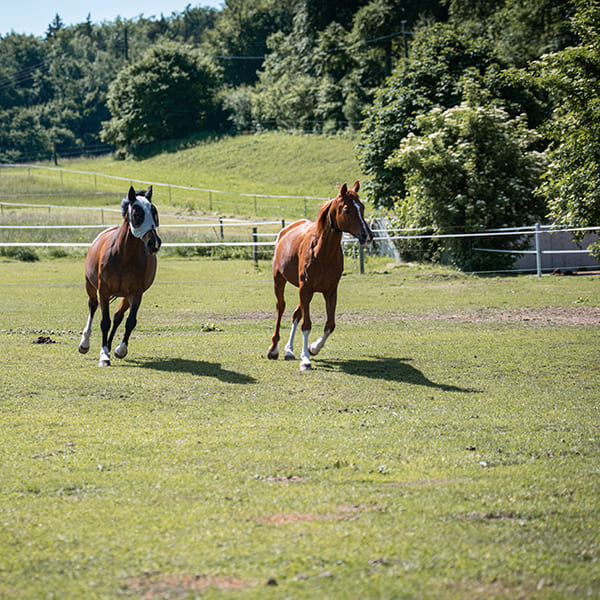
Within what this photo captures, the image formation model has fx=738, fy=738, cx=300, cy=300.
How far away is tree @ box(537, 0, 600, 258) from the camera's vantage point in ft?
56.9

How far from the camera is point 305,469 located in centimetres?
514

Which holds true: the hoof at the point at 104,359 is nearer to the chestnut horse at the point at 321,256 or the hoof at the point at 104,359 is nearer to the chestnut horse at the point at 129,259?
the chestnut horse at the point at 129,259

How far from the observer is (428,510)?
4.29 metres

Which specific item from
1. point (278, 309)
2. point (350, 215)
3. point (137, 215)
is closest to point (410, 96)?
point (278, 309)

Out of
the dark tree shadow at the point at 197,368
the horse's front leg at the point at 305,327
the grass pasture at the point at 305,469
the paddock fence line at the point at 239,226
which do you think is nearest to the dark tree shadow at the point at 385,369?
the grass pasture at the point at 305,469

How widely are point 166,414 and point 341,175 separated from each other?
152 ft

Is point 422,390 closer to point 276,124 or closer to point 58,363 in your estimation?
point 58,363

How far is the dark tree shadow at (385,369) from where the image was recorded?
27.3 feet

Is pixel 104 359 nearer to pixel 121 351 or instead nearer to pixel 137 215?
pixel 121 351

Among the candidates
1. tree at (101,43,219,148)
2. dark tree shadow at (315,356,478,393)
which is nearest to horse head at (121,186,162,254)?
dark tree shadow at (315,356,478,393)

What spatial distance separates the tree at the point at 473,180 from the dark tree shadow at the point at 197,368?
50.6 feet

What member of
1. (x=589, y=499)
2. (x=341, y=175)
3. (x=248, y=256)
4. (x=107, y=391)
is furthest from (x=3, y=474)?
(x=341, y=175)

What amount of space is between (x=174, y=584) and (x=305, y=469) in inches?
73.2

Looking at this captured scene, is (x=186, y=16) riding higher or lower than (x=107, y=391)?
higher
